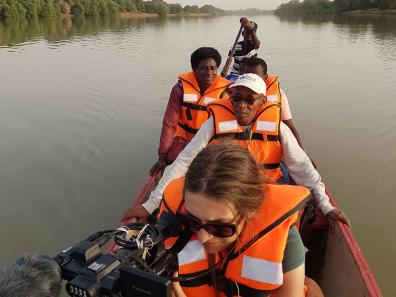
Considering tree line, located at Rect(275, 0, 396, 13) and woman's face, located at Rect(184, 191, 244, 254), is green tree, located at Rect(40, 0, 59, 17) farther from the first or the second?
woman's face, located at Rect(184, 191, 244, 254)

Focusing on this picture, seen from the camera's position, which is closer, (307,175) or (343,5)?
(307,175)

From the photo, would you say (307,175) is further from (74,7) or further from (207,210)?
(74,7)

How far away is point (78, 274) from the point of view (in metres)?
0.79

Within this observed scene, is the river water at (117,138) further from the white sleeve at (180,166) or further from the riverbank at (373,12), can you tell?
the riverbank at (373,12)

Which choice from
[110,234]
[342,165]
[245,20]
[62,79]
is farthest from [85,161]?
[62,79]

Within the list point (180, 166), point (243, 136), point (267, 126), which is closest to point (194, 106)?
point (243, 136)

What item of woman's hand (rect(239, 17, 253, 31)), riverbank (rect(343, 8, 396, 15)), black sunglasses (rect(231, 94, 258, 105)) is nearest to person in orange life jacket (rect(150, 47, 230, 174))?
black sunglasses (rect(231, 94, 258, 105))

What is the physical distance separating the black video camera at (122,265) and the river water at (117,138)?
235cm

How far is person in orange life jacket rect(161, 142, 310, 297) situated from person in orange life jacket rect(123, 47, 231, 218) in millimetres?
1843

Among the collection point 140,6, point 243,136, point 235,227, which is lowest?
point 243,136

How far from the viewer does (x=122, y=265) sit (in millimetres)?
783

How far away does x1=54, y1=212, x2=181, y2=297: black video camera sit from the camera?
0.75 meters

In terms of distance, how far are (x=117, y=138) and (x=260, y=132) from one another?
3.38 m

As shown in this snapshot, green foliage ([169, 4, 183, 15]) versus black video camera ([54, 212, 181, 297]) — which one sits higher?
green foliage ([169, 4, 183, 15])
